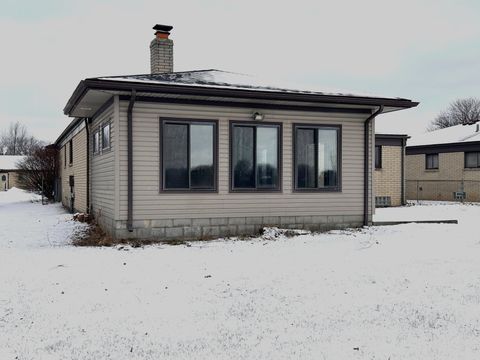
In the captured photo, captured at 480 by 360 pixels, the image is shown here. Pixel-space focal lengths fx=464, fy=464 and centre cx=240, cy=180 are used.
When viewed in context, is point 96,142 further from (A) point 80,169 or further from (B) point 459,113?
(B) point 459,113

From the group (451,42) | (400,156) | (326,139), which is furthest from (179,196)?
(451,42)

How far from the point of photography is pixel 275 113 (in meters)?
10.9

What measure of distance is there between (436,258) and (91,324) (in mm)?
5939

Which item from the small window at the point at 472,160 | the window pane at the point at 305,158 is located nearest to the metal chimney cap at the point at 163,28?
the window pane at the point at 305,158

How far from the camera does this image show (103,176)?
1135cm

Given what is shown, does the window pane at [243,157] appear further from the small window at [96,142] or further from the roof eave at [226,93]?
the small window at [96,142]

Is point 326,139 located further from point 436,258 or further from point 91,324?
point 91,324

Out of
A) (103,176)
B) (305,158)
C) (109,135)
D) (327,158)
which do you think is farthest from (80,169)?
(327,158)

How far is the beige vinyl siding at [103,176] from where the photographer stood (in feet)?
32.9

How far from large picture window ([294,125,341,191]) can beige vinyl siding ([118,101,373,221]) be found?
0.55 feet

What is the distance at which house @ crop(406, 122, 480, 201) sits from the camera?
942 inches

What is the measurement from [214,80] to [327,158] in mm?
3341

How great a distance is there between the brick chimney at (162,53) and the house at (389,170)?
1075 cm

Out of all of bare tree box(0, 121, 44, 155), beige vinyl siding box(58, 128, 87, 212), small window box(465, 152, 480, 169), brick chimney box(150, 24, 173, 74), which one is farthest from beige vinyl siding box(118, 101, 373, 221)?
bare tree box(0, 121, 44, 155)
